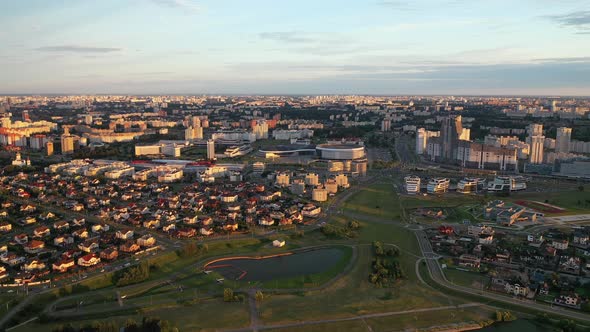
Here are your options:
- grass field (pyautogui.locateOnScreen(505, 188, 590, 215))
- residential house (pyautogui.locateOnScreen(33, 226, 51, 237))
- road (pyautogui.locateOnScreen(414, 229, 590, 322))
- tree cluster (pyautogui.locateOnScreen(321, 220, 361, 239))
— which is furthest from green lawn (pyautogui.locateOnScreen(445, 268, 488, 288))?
residential house (pyautogui.locateOnScreen(33, 226, 51, 237))

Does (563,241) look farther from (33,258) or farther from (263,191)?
(33,258)

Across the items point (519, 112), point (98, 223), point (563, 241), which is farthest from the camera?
point (519, 112)

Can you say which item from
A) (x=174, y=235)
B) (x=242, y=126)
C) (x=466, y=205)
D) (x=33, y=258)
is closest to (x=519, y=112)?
(x=242, y=126)

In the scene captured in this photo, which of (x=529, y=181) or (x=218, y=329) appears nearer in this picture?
(x=218, y=329)

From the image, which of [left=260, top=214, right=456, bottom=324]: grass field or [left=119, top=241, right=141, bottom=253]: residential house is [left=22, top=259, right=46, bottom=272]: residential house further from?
[left=260, top=214, right=456, bottom=324]: grass field

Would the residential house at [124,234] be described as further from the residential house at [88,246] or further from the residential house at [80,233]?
the residential house at [80,233]

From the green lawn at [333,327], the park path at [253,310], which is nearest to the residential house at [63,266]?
the park path at [253,310]
